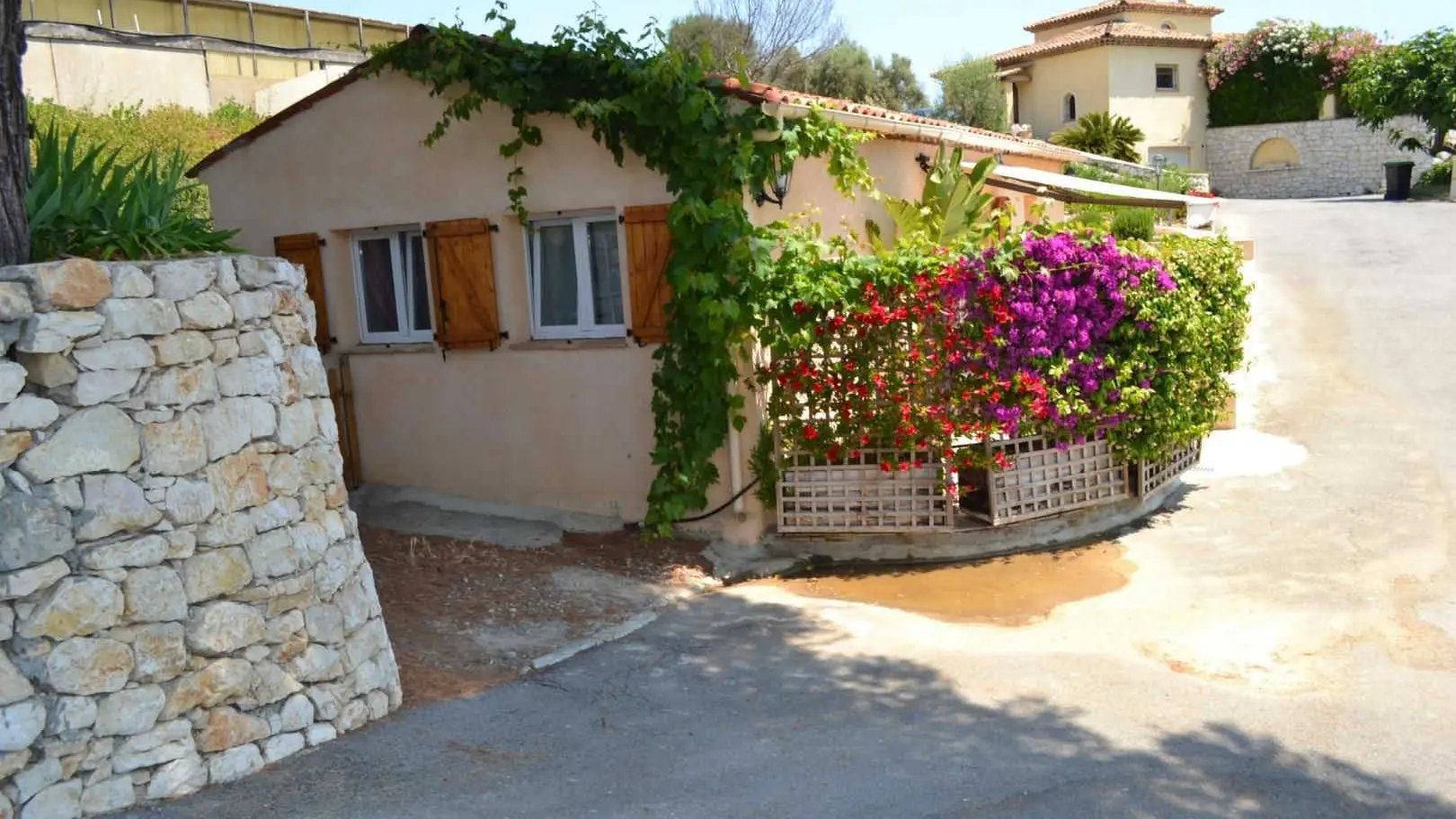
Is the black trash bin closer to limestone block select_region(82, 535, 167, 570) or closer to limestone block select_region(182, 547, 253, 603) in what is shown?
limestone block select_region(182, 547, 253, 603)

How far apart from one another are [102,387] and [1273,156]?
40924 mm

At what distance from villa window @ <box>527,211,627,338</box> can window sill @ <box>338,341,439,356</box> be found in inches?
42.6

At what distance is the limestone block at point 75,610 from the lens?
434cm

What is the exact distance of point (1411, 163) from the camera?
92.1ft

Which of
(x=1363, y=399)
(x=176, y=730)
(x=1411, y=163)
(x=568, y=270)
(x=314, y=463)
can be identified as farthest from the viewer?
(x=1411, y=163)

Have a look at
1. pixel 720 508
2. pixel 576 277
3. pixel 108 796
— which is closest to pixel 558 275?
pixel 576 277

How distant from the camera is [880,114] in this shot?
9.78 m

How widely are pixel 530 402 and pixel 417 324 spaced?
4.93ft

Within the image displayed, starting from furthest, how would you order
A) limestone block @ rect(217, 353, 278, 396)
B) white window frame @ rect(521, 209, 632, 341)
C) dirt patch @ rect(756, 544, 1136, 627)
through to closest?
white window frame @ rect(521, 209, 632, 341) → dirt patch @ rect(756, 544, 1136, 627) → limestone block @ rect(217, 353, 278, 396)

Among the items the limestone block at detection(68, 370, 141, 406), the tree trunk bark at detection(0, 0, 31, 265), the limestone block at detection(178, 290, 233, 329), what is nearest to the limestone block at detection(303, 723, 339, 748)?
the limestone block at detection(68, 370, 141, 406)

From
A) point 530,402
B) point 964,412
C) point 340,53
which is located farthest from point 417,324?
point 340,53

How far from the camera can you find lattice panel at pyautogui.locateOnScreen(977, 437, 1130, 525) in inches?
341

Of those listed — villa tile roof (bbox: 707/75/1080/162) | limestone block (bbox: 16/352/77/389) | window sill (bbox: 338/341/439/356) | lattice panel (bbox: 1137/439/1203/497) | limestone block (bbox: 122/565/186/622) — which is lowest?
lattice panel (bbox: 1137/439/1203/497)

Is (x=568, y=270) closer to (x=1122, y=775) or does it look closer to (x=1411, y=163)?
(x=1122, y=775)
